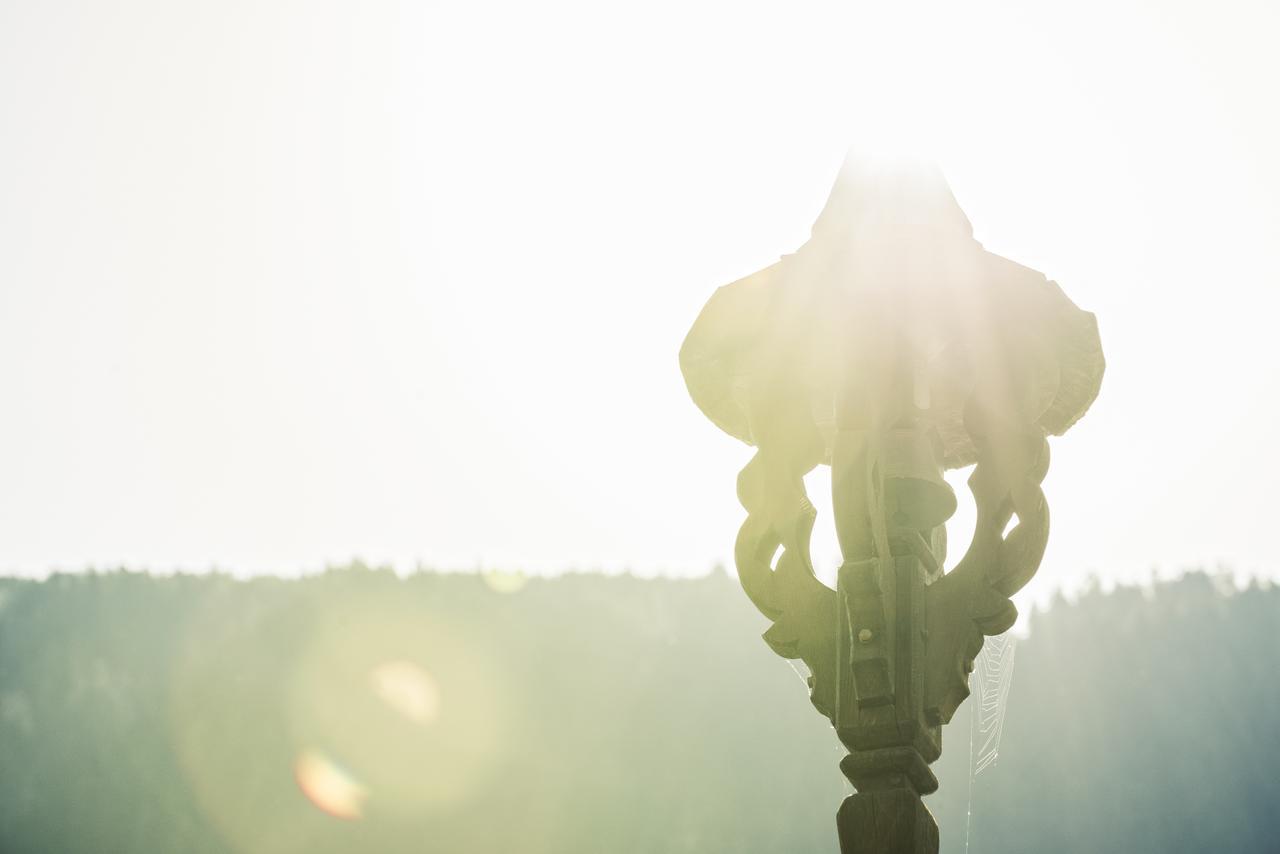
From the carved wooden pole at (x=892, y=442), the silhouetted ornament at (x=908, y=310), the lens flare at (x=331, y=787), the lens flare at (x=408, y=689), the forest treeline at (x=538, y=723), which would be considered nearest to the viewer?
the carved wooden pole at (x=892, y=442)

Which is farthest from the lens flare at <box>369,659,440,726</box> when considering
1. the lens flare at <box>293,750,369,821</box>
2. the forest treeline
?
the lens flare at <box>293,750,369,821</box>

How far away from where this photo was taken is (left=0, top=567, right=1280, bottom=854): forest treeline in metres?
25.8

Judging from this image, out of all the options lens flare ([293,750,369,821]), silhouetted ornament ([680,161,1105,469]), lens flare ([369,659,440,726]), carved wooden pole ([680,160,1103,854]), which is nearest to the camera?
carved wooden pole ([680,160,1103,854])

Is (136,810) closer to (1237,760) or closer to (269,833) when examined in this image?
(269,833)

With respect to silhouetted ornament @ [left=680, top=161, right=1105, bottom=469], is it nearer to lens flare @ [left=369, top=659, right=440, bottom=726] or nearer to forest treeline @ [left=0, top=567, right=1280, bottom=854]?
forest treeline @ [left=0, top=567, right=1280, bottom=854]

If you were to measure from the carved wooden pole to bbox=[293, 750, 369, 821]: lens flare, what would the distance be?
27874mm

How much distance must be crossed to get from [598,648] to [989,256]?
87.4 feet

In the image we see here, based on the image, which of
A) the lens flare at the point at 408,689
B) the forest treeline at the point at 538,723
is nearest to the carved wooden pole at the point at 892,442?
the forest treeline at the point at 538,723

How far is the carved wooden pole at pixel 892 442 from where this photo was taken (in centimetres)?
189

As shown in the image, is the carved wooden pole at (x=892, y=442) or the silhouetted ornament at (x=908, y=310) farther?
the silhouetted ornament at (x=908, y=310)

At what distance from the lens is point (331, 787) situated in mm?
28203

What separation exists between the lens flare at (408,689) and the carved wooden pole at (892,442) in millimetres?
26783

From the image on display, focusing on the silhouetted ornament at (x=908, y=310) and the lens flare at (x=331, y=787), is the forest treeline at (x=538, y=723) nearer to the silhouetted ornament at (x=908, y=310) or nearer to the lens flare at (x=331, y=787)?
the lens flare at (x=331, y=787)

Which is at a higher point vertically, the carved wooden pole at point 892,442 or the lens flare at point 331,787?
the lens flare at point 331,787
